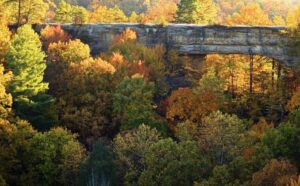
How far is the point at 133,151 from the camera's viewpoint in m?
47.2

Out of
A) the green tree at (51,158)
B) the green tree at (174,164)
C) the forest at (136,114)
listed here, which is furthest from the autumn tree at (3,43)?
the green tree at (174,164)

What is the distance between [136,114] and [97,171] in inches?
422

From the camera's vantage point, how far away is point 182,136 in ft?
166

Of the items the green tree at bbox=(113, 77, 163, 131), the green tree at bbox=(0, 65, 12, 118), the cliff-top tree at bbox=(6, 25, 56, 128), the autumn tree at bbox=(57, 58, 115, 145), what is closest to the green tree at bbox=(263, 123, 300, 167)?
the green tree at bbox=(113, 77, 163, 131)

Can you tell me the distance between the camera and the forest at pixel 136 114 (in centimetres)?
4375

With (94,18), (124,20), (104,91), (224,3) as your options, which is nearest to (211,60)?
(104,91)

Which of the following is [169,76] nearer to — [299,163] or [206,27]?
[206,27]

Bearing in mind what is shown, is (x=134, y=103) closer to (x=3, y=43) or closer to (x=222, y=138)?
(x=222, y=138)

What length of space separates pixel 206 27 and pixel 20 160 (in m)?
32.2

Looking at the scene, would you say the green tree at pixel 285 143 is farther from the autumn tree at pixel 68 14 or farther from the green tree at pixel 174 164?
the autumn tree at pixel 68 14

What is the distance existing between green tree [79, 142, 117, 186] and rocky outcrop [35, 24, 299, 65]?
28.9 metres

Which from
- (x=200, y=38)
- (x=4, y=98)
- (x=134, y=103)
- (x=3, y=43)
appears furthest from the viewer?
(x=200, y=38)

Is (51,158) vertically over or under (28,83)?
under

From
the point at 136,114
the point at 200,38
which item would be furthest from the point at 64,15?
the point at 136,114
